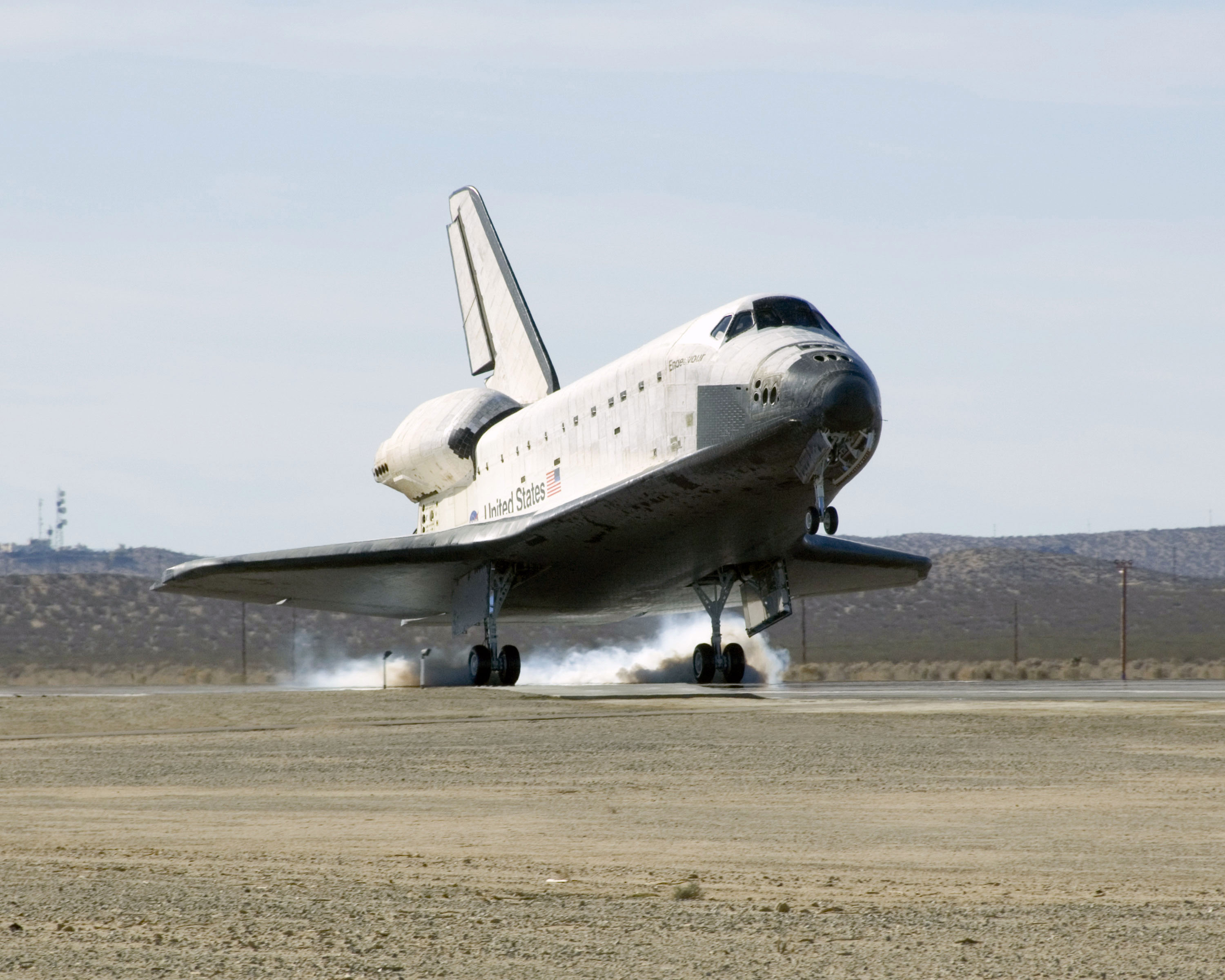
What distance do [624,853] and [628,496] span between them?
16.0 meters

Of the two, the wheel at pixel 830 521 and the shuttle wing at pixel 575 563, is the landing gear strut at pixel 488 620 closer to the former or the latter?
the shuttle wing at pixel 575 563

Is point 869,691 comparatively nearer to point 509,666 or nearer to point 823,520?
point 509,666

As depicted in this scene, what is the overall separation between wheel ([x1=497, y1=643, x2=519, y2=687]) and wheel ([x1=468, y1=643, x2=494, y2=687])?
0.25 metres

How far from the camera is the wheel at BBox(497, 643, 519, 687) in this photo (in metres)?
26.4

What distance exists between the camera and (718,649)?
2730 centimetres

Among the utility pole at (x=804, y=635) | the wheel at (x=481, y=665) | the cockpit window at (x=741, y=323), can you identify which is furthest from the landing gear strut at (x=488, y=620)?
the utility pole at (x=804, y=635)

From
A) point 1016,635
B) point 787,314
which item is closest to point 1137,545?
point 1016,635

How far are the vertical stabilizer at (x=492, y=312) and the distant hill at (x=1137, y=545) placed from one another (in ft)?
430

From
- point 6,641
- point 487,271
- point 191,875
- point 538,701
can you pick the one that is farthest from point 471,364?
point 6,641

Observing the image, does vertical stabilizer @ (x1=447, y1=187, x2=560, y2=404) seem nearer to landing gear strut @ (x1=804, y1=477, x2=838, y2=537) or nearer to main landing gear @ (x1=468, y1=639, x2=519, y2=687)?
main landing gear @ (x1=468, y1=639, x2=519, y2=687)

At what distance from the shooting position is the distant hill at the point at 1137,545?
17025cm

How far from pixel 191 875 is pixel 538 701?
46.2 feet

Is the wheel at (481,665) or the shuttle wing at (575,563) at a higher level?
the shuttle wing at (575,563)

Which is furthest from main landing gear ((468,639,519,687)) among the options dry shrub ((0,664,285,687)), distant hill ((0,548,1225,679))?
distant hill ((0,548,1225,679))
